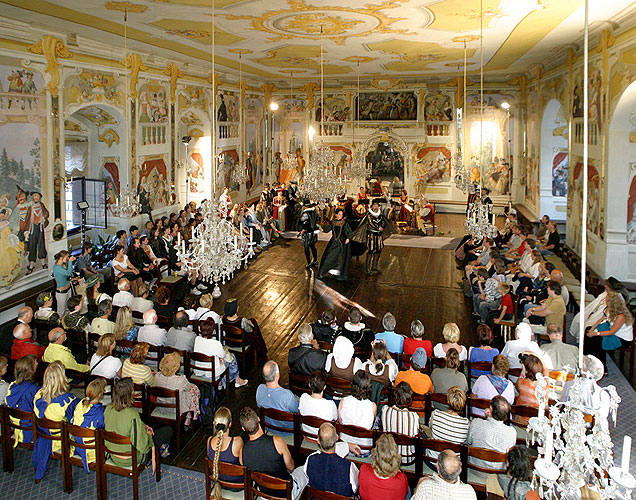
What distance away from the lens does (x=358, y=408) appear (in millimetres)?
5668

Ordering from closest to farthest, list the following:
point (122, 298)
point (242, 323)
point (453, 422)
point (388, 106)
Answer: point (453, 422) < point (242, 323) < point (122, 298) < point (388, 106)

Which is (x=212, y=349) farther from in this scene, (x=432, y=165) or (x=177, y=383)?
(x=432, y=165)

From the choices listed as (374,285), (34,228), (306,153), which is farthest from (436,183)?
(34,228)

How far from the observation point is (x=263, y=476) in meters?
4.74

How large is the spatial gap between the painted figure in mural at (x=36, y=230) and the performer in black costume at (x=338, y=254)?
5.93 meters

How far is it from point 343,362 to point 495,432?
206cm

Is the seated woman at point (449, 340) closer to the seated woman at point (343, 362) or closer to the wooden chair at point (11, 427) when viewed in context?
the seated woman at point (343, 362)

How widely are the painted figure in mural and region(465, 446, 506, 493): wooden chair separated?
9.05 meters

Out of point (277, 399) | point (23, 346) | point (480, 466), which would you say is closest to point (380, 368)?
point (277, 399)

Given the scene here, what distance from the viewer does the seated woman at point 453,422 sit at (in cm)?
533

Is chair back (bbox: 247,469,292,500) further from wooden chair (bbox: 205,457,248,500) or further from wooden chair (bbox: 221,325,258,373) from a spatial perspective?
wooden chair (bbox: 221,325,258,373)

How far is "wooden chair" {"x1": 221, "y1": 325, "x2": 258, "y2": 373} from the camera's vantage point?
827 centimetres

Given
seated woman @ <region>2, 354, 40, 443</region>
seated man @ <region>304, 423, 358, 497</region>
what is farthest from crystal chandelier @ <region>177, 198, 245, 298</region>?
seated man @ <region>304, 423, 358, 497</region>

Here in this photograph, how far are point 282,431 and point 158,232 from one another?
849 cm
